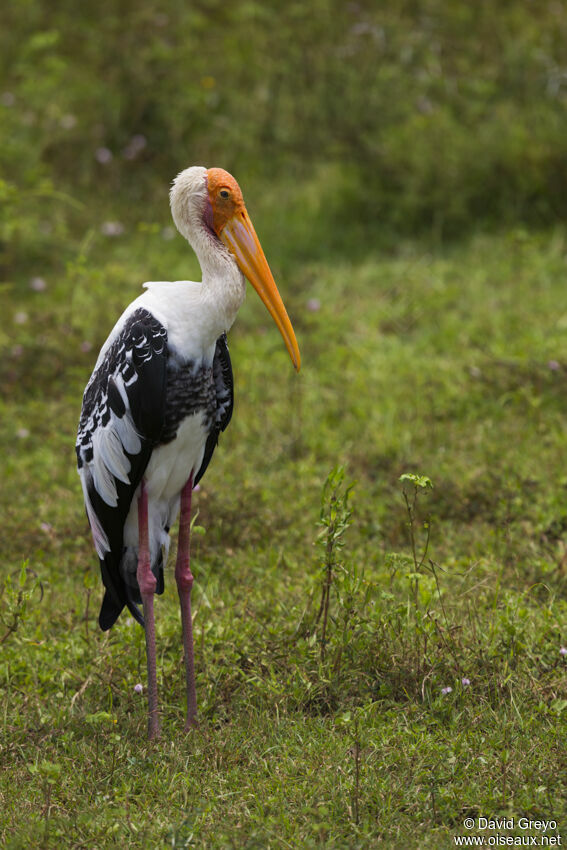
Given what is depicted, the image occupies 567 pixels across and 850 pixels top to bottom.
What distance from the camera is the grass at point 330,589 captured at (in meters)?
2.66

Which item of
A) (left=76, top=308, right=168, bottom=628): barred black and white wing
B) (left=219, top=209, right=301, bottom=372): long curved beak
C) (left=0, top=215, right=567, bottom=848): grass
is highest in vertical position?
(left=219, top=209, right=301, bottom=372): long curved beak

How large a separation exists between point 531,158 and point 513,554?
3.46 meters

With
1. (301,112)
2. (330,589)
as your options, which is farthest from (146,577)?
(301,112)

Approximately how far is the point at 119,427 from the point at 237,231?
0.62 m

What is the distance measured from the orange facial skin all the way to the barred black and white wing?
1.05 feet

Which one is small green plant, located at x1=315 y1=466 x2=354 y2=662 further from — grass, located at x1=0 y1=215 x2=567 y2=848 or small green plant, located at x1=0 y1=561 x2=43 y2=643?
small green plant, located at x1=0 y1=561 x2=43 y2=643

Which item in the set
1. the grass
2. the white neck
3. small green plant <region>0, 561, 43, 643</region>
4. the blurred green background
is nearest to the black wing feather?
the white neck

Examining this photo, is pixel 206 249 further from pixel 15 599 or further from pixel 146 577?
pixel 15 599

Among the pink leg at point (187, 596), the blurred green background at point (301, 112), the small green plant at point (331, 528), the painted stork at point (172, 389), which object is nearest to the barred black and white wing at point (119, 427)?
the painted stork at point (172, 389)

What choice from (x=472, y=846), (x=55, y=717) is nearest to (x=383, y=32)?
(x=55, y=717)

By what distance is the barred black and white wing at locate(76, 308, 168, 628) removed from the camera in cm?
291

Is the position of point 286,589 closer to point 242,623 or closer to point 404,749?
point 242,623

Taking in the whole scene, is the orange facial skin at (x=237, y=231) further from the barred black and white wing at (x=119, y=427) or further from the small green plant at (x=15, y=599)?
the small green plant at (x=15, y=599)

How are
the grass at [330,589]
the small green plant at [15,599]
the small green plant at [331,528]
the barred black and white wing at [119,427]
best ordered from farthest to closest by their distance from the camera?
the small green plant at [331,528]
the small green plant at [15,599]
the barred black and white wing at [119,427]
the grass at [330,589]
